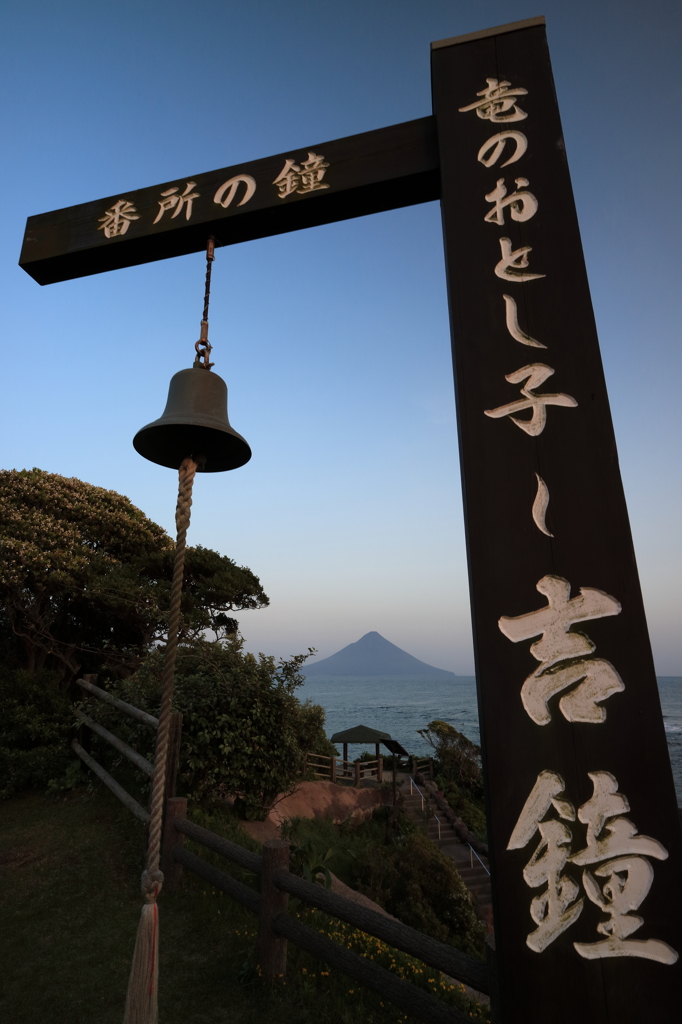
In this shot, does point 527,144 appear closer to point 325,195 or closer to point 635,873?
point 325,195

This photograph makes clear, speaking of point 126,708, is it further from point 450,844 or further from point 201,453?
point 450,844

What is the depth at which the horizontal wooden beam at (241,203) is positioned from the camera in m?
2.76

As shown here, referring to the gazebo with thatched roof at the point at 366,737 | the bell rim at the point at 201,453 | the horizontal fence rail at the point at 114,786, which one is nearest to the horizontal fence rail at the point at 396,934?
the horizontal fence rail at the point at 114,786

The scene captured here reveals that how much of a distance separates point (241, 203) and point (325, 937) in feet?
13.6

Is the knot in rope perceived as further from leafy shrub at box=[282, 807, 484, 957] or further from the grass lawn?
leafy shrub at box=[282, 807, 484, 957]

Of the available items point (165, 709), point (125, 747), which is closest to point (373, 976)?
point (165, 709)

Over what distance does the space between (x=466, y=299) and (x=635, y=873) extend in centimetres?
208

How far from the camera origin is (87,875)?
14.9 feet

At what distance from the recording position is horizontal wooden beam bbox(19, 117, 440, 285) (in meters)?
Answer: 2.76

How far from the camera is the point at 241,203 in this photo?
297cm

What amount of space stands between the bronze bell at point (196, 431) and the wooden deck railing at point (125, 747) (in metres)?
2.20

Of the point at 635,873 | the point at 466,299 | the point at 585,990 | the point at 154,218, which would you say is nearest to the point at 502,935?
the point at 585,990

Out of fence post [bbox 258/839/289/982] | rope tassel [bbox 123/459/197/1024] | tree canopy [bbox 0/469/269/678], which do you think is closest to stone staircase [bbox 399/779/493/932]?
tree canopy [bbox 0/469/269/678]

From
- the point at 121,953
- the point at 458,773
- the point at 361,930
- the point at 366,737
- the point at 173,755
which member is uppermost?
the point at 173,755
